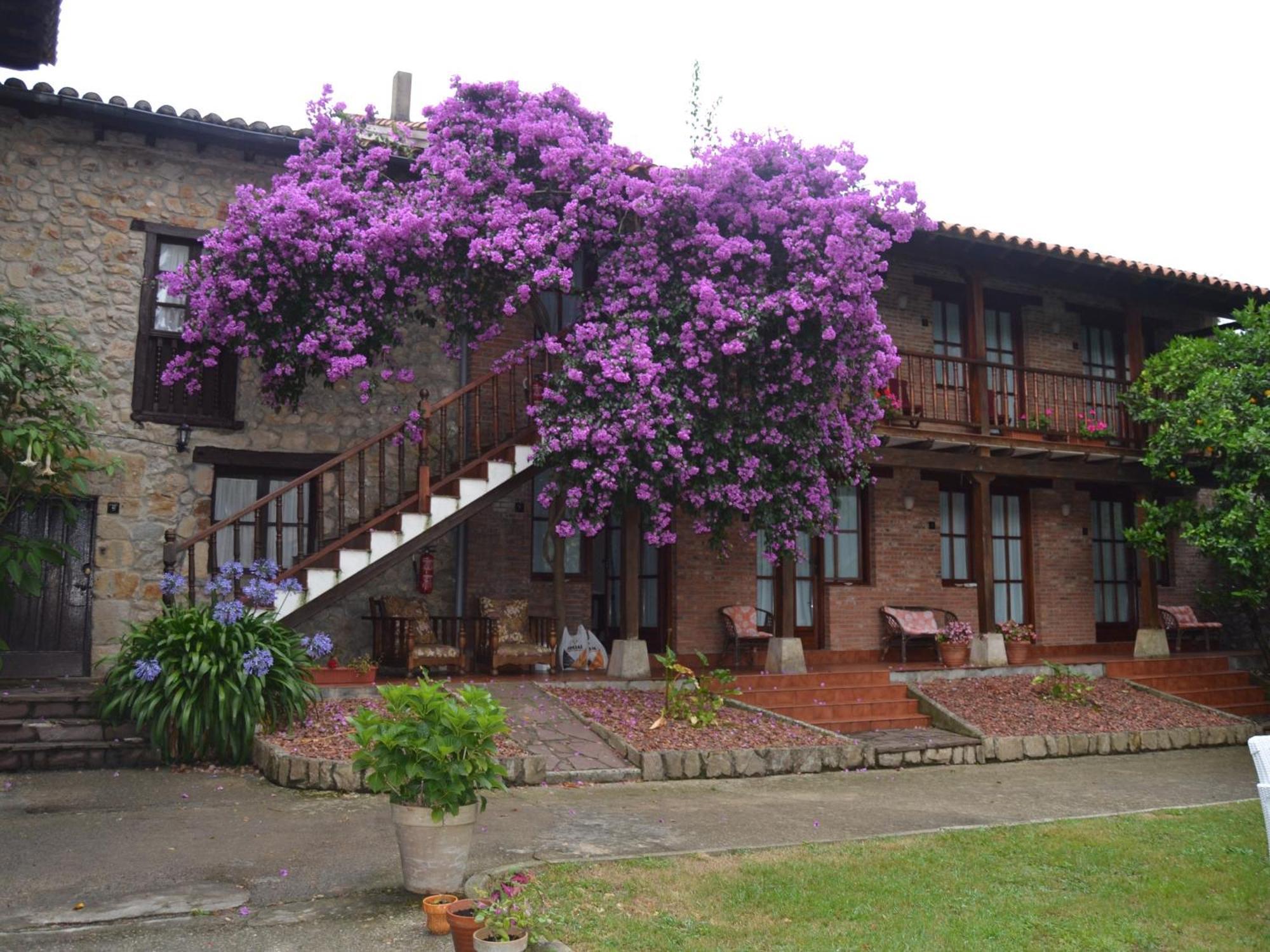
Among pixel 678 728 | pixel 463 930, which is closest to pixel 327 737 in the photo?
pixel 678 728

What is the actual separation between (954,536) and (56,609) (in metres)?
11.4

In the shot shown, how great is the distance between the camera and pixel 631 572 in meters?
12.0

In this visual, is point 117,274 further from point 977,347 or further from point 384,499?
point 977,347

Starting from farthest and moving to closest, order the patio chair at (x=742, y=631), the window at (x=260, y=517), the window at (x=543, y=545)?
the patio chair at (x=742, y=631) < the window at (x=543, y=545) < the window at (x=260, y=517)

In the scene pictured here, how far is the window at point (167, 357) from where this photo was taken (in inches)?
456

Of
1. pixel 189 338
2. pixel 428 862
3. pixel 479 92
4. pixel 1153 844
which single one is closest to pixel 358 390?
pixel 189 338

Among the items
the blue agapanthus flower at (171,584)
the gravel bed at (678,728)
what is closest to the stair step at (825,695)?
the gravel bed at (678,728)

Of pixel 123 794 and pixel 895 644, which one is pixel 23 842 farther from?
pixel 895 644

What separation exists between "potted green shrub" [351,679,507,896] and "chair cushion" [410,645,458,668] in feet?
19.5

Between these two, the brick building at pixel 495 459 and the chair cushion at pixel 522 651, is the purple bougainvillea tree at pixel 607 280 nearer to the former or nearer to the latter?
the brick building at pixel 495 459

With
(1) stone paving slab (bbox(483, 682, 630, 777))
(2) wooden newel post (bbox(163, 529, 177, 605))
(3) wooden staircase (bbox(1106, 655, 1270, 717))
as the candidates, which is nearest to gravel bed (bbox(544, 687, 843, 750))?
(1) stone paving slab (bbox(483, 682, 630, 777))

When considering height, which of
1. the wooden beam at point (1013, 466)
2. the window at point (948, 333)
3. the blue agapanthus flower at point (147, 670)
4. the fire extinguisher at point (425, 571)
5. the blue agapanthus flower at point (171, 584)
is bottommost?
the blue agapanthus flower at point (147, 670)

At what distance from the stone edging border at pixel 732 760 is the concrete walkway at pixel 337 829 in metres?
0.17

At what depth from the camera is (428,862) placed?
17.2 feet
